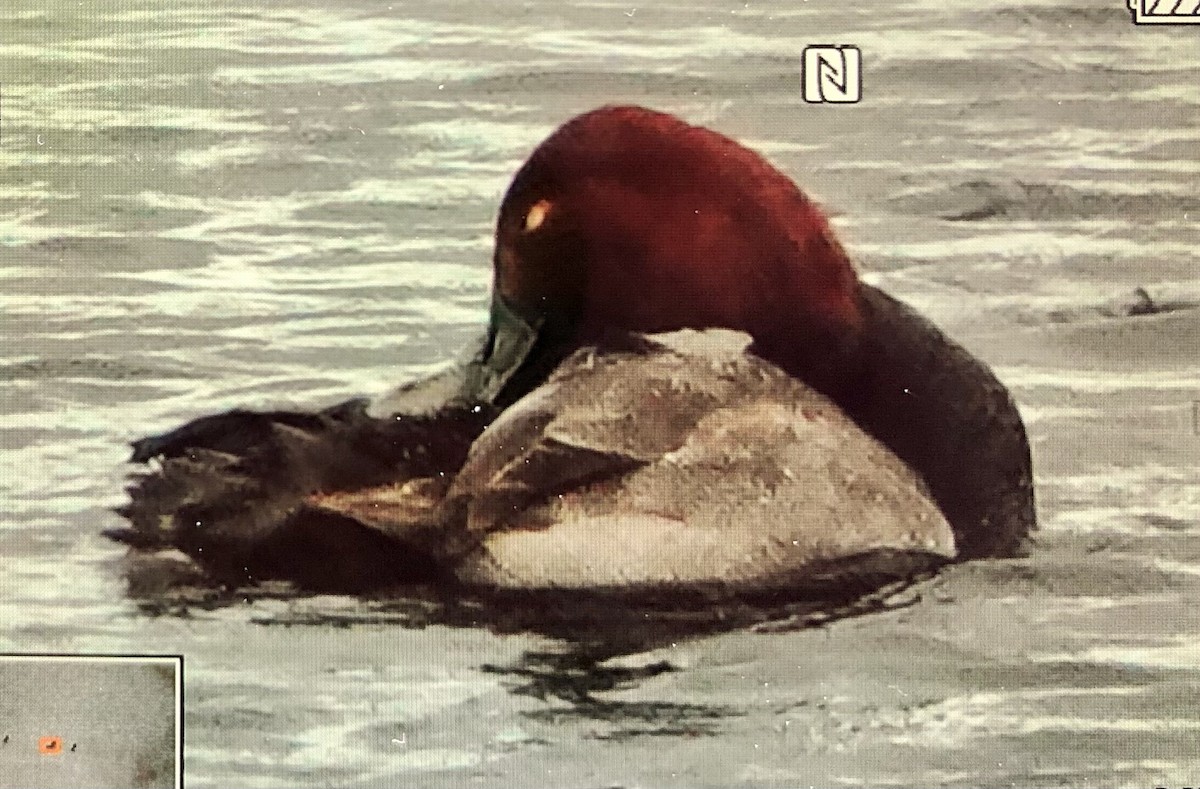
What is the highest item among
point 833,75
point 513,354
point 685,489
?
point 833,75

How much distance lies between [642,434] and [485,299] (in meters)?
0.18

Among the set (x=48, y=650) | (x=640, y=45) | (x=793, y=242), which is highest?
(x=640, y=45)

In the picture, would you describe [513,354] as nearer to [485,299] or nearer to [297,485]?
[485,299]

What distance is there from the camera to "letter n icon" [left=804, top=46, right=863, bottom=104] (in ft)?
2.92

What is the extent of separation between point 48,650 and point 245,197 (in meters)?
0.43

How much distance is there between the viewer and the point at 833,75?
0.89 m

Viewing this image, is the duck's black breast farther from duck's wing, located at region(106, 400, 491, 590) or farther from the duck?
duck's wing, located at region(106, 400, 491, 590)

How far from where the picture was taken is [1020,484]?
88cm

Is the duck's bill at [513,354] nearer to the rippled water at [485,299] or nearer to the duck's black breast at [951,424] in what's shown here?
the rippled water at [485,299]

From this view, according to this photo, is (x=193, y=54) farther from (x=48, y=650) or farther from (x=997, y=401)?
(x=997, y=401)

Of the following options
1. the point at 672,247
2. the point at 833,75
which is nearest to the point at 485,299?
the point at 672,247

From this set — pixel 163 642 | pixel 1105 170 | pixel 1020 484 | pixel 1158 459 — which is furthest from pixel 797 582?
pixel 163 642

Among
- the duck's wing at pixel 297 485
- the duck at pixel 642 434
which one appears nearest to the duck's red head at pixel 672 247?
the duck at pixel 642 434

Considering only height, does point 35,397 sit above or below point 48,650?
above
